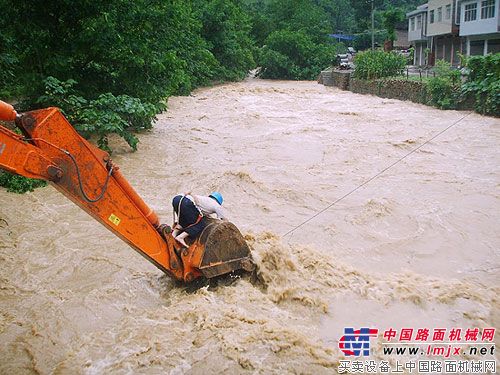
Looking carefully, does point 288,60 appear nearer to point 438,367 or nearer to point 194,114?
point 194,114

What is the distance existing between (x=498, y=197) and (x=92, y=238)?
22.5ft

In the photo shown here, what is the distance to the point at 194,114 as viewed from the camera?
60.0 feet

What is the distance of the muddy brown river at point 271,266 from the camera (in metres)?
4.07

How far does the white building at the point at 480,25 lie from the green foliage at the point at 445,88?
11728 millimetres

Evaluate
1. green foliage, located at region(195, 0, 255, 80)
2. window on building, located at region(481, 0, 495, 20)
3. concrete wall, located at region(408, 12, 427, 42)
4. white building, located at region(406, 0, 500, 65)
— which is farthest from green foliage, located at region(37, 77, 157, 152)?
concrete wall, located at region(408, 12, 427, 42)

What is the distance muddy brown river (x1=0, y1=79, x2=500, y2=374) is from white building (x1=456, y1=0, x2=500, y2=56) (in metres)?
19.0

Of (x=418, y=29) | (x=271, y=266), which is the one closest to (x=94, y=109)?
(x=271, y=266)

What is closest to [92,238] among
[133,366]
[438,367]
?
[133,366]

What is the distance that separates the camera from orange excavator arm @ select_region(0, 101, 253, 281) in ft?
11.0

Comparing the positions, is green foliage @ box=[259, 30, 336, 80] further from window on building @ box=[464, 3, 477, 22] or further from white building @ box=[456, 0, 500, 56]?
window on building @ box=[464, 3, 477, 22]

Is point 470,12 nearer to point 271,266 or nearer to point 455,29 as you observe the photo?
point 455,29

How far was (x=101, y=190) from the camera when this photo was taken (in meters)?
3.87

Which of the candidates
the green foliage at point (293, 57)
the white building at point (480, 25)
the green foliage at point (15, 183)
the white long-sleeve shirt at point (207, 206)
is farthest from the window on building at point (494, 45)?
the white long-sleeve shirt at point (207, 206)

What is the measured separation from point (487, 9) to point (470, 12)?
203 centimetres
